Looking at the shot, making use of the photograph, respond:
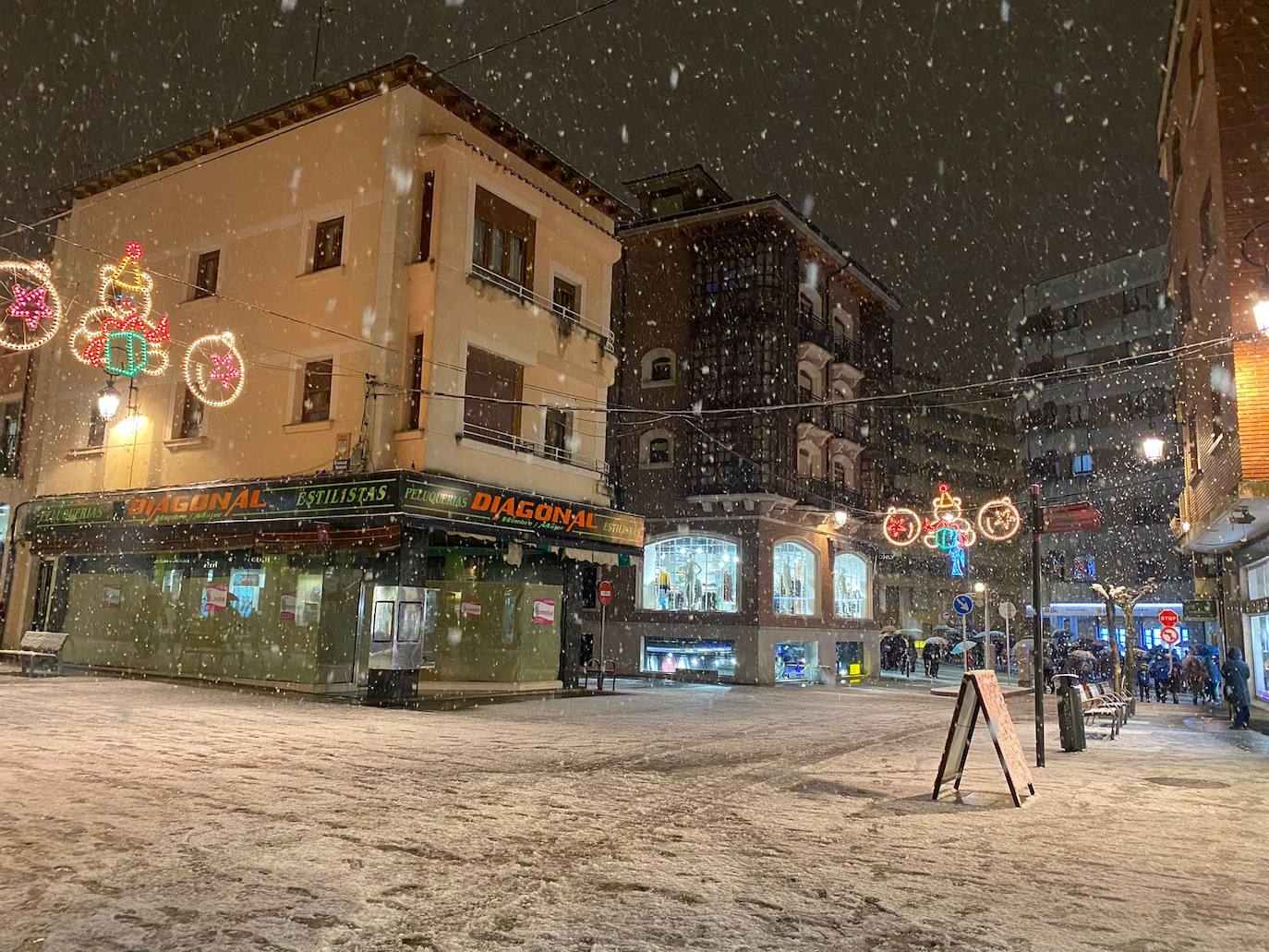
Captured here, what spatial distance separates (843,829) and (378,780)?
467 centimetres

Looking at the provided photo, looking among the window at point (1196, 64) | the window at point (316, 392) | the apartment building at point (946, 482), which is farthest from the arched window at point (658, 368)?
the apartment building at point (946, 482)

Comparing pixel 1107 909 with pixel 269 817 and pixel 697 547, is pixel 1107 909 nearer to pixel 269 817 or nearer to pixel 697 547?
pixel 269 817

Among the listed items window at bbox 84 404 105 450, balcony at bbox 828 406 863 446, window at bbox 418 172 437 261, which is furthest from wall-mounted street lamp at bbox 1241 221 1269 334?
window at bbox 84 404 105 450

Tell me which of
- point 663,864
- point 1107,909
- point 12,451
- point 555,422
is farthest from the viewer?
point 12,451

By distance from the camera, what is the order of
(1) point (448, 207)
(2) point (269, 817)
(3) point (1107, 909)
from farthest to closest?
(1) point (448, 207) < (2) point (269, 817) < (3) point (1107, 909)

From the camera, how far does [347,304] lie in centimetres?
1973

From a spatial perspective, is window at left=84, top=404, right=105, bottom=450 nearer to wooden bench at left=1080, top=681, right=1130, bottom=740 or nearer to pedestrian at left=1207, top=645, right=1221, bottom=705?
wooden bench at left=1080, top=681, right=1130, bottom=740

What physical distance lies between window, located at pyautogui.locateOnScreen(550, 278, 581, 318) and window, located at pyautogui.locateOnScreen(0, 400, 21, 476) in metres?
16.3

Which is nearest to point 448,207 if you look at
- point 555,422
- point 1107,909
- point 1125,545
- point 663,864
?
point 555,422

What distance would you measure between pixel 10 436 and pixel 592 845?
2709 centimetres

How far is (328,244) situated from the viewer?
20.8 metres

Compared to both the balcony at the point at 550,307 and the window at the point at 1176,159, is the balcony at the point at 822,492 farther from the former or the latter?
the window at the point at 1176,159

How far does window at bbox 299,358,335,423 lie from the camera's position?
20.0 m

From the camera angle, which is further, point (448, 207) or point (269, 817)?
point (448, 207)
